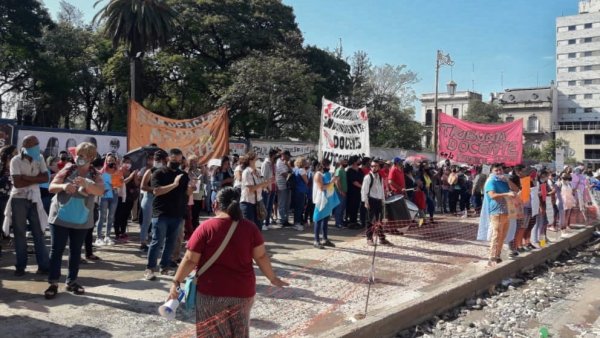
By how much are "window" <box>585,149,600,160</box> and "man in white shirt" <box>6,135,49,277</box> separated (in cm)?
8418

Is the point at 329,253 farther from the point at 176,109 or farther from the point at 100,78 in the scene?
the point at 100,78

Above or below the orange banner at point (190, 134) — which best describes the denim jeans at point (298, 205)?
below

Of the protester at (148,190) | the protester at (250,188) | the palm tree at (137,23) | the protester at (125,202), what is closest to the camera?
the protester at (148,190)

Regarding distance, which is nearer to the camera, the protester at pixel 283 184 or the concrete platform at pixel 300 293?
the concrete platform at pixel 300 293

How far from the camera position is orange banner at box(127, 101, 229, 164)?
13081mm

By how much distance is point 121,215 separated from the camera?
371 inches

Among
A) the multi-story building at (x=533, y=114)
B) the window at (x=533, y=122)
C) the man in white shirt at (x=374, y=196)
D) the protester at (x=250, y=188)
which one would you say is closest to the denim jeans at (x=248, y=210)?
the protester at (x=250, y=188)

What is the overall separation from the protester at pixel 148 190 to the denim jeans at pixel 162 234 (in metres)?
0.48

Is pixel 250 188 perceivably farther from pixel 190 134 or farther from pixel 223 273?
pixel 190 134

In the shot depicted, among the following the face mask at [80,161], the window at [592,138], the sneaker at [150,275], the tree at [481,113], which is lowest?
the sneaker at [150,275]

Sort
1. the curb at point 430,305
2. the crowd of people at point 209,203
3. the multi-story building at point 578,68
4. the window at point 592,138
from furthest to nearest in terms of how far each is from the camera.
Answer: the multi-story building at point 578,68 → the window at point 592,138 → the curb at point 430,305 → the crowd of people at point 209,203

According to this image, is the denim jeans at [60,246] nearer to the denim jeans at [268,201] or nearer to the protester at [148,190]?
the protester at [148,190]

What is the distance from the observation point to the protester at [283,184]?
39.1 ft

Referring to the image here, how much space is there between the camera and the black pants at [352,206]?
1249 cm
